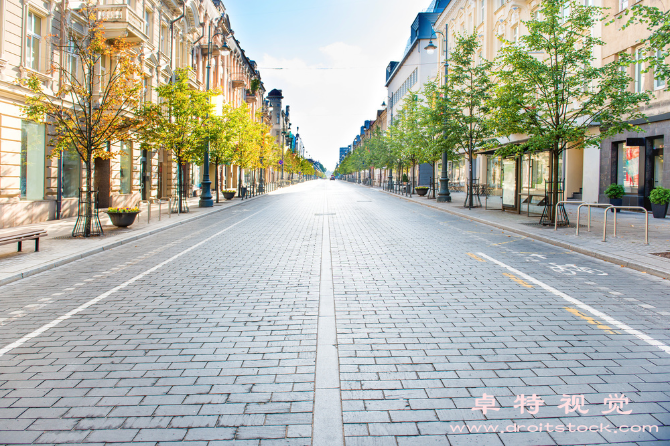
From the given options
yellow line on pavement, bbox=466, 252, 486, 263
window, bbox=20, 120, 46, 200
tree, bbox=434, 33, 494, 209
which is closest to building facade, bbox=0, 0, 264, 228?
window, bbox=20, 120, 46, 200

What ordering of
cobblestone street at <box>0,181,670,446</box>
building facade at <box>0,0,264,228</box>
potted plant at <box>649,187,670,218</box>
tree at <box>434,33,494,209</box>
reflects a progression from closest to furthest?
cobblestone street at <box>0,181,670,446</box> < building facade at <box>0,0,264,228</box> < potted plant at <box>649,187,670,218</box> < tree at <box>434,33,494,209</box>

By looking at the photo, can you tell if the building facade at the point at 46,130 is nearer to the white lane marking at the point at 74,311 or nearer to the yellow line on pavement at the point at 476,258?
the white lane marking at the point at 74,311

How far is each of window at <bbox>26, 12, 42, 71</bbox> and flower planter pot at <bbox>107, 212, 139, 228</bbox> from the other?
6569 millimetres

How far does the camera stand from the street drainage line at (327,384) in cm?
307

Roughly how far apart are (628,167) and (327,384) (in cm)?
2413

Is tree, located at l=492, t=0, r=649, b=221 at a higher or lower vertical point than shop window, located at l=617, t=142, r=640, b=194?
higher

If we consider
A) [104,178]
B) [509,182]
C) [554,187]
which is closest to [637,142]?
[509,182]

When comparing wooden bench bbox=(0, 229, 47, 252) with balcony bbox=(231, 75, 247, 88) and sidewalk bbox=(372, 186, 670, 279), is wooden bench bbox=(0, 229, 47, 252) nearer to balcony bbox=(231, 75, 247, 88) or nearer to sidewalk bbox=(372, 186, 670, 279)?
sidewalk bbox=(372, 186, 670, 279)

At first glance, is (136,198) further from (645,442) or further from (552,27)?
(645,442)

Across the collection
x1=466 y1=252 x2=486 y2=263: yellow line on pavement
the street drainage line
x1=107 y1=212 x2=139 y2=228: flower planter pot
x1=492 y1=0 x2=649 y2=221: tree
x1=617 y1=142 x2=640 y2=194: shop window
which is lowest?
the street drainage line

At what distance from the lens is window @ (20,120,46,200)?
→ 647 inches

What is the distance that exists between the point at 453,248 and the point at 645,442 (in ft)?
27.7

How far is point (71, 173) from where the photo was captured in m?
19.5

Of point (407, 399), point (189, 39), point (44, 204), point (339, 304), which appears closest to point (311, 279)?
point (339, 304)
